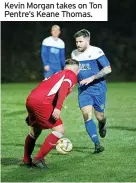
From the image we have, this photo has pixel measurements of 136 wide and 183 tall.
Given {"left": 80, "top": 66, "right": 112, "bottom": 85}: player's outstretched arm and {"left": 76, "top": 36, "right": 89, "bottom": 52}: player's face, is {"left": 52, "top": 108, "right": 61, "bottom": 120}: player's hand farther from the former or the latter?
{"left": 76, "top": 36, "right": 89, "bottom": 52}: player's face

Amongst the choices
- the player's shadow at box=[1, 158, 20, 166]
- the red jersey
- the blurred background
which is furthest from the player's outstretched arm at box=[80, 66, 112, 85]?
the blurred background

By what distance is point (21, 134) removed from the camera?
34.0 ft

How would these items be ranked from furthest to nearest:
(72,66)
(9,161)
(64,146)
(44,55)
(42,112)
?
(44,55), (64,146), (9,161), (72,66), (42,112)

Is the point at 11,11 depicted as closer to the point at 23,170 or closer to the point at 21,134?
the point at 21,134

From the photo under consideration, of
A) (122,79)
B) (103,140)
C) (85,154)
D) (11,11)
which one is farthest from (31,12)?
(122,79)

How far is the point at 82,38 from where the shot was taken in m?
8.16

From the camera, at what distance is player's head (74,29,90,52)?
8.13m

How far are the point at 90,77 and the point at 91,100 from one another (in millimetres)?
494

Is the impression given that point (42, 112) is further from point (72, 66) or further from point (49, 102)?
point (72, 66)

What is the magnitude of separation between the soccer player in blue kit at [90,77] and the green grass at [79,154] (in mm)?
438

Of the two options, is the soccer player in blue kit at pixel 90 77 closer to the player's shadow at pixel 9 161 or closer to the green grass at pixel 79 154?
the green grass at pixel 79 154

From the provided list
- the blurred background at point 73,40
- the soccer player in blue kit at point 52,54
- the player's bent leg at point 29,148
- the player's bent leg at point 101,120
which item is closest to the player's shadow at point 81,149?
the player's bent leg at point 101,120

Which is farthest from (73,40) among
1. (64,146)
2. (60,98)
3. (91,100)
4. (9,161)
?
→ (60,98)

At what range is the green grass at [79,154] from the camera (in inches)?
256
